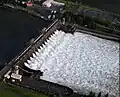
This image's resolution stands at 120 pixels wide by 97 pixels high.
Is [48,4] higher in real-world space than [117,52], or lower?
higher

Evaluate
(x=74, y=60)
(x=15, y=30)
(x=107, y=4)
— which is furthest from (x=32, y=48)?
(x=107, y=4)

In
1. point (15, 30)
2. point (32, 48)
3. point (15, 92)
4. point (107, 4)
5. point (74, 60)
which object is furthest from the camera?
point (107, 4)

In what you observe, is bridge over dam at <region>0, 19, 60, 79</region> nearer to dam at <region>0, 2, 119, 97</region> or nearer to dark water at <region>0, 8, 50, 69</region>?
dam at <region>0, 2, 119, 97</region>

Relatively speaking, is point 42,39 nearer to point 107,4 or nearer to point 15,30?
point 15,30

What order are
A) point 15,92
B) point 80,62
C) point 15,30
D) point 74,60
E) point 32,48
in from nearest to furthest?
point 15,92
point 80,62
point 74,60
point 32,48
point 15,30

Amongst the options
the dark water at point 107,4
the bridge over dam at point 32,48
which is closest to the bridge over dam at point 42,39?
the bridge over dam at point 32,48

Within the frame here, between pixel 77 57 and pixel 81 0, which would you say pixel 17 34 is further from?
pixel 81 0

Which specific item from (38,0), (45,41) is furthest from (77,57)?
(38,0)
